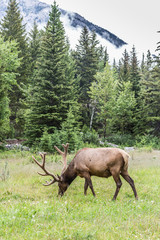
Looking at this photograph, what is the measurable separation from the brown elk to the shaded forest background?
367 inches

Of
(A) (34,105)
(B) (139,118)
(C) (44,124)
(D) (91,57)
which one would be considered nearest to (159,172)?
(C) (44,124)

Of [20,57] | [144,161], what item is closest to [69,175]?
[144,161]

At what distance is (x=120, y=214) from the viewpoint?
447 centimetres

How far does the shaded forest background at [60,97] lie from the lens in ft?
59.0

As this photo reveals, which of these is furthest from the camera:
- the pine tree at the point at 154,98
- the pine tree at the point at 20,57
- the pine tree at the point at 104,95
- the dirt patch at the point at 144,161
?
the pine tree at the point at 104,95

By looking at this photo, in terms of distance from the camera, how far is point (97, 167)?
619cm

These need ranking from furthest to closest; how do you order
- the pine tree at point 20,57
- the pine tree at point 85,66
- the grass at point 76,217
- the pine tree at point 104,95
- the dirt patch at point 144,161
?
the pine tree at point 85,66 → the pine tree at point 104,95 → the pine tree at point 20,57 → the dirt patch at point 144,161 → the grass at point 76,217

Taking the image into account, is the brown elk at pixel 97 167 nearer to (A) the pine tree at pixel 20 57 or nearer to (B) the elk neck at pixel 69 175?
(B) the elk neck at pixel 69 175

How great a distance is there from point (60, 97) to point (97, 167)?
505 inches

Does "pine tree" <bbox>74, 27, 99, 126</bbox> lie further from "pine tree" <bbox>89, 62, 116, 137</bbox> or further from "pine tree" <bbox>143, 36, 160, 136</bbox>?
"pine tree" <bbox>143, 36, 160, 136</bbox>

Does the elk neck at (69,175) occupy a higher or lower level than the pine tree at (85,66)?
lower

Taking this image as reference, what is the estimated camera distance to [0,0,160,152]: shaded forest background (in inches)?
707

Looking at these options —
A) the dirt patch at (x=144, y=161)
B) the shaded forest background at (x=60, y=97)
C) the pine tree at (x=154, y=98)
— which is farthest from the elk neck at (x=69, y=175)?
the pine tree at (x=154, y=98)

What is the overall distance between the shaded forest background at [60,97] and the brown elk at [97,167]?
9.31 m
